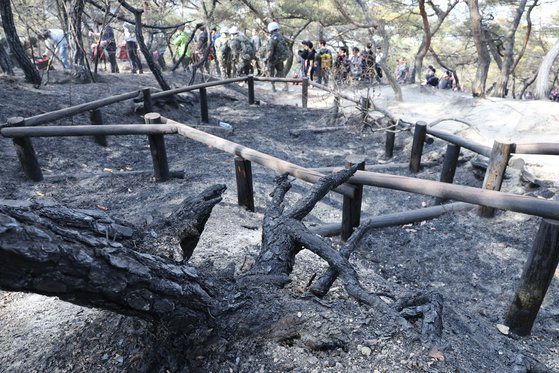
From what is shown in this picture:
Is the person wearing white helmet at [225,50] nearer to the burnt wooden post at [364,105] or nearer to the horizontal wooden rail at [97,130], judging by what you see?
the burnt wooden post at [364,105]

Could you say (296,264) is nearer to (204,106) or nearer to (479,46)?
(204,106)

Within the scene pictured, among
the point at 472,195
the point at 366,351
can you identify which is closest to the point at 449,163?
the point at 472,195

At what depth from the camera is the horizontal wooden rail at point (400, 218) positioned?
359cm

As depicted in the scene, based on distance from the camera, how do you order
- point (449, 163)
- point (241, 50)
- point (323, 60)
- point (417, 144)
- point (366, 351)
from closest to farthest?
point (366, 351), point (449, 163), point (417, 144), point (241, 50), point (323, 60)

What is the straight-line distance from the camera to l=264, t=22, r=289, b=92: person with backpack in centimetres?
1188

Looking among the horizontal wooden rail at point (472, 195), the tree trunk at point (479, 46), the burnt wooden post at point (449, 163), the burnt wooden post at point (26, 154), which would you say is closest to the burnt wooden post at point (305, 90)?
the tree trunk at point (479, 46)

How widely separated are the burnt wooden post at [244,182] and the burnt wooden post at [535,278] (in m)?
2.37

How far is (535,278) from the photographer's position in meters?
2.43

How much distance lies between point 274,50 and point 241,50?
1.03m

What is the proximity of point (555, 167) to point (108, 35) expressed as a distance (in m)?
13.2

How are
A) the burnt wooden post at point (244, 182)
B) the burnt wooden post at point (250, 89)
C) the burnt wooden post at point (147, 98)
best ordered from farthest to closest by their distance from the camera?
the burnt wooden post at point (250, 89)
the burnt wooden post at point (147, 98)
the burnt wooden post at point (244, 182)

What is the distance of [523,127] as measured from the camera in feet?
26.3

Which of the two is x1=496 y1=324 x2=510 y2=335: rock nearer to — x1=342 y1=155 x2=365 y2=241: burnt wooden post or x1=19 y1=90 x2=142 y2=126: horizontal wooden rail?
x1=342 y1=155 x2=365 y2=241: burnt wooden post

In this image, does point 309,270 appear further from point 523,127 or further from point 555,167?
point 523,127
